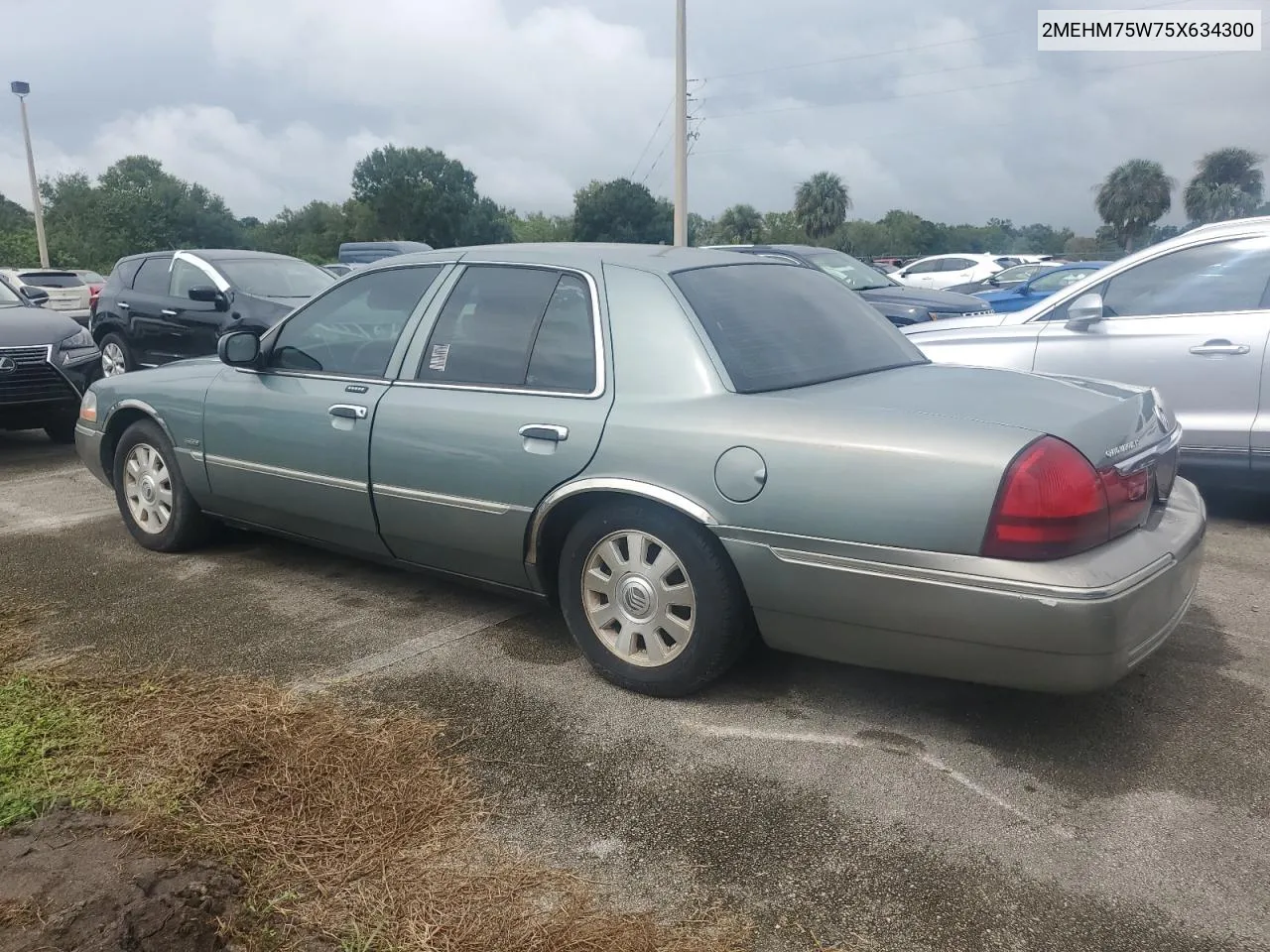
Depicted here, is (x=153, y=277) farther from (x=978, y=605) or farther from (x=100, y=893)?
(x=978, y=605)

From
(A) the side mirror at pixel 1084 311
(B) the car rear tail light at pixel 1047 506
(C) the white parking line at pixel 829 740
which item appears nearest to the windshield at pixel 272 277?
(A) the side mirror at pixel 1084 311

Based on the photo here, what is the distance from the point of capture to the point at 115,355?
11.1m

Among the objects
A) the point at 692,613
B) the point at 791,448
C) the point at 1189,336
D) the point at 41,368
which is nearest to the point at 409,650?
the point at 692,613

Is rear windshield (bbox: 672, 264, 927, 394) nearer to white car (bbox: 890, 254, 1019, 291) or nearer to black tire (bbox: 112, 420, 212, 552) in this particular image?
black tire (bbox: 112, 420, 212, 552)

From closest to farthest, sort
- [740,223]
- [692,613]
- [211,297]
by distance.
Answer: [692,613] → [211,297] → [740,223]

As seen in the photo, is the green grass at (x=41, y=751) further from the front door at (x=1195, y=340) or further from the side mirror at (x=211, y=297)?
the side mirror at (x=211, y=297)

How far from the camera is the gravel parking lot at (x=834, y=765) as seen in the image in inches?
96.7

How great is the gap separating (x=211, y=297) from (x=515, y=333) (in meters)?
6.84

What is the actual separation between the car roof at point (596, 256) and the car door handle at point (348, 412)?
67cm

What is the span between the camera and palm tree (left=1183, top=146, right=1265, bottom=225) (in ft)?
172

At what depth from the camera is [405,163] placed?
75.5 metres

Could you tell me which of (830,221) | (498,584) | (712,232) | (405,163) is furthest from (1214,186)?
(498,584)

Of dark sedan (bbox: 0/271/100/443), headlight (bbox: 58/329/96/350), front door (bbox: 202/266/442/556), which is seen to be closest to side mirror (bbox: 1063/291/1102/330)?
front door (bbox: 202/266/442/556)

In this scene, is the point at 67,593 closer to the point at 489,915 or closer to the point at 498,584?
the point at 498,584
